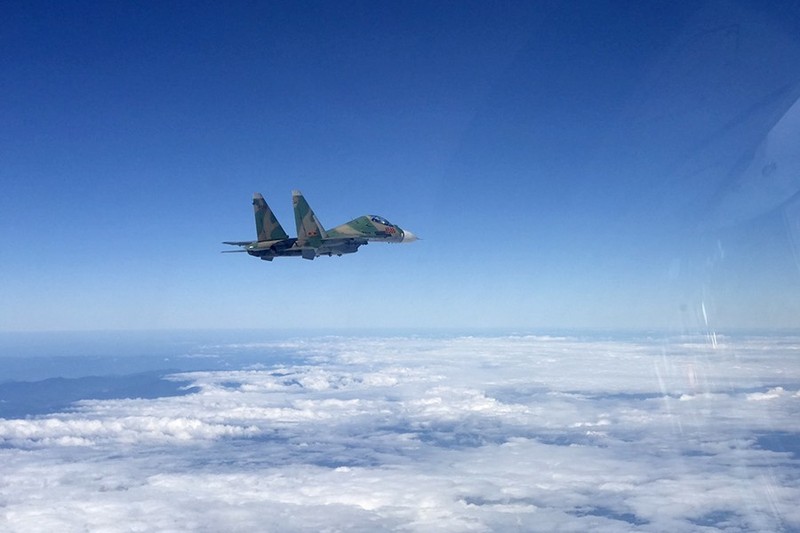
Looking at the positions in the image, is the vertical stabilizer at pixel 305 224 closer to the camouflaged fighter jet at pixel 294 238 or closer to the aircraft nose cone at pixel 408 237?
the camouflaged fighter jet at pixel 294 238

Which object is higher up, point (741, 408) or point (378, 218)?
point (378, 218)

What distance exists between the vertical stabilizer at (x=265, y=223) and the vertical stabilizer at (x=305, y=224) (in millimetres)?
436

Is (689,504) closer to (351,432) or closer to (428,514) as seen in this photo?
(428,514)

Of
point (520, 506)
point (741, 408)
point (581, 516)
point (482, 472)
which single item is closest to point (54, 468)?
point (482, 472)

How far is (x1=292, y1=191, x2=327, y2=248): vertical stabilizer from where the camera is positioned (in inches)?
477

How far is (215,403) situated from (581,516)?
85287 mm

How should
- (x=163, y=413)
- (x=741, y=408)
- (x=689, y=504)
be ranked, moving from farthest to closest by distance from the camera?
(x=163, y=413)
(x=741, y=408)
(x=689, y=504)

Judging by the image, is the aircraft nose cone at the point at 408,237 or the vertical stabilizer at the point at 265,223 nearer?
the vertical stabilizer at the point at 265,223

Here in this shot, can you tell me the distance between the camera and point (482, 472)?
57594 millimetres

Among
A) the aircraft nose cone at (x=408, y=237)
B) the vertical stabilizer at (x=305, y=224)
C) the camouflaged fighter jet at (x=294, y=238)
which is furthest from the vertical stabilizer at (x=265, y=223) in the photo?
the aircraft nose cone at (x=408, y=237)

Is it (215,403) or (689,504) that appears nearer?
(689,504)

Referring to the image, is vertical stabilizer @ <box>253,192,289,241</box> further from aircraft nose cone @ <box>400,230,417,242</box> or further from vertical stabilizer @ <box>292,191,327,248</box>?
aircraft nose cone @ <box>400,230,417,242</box>

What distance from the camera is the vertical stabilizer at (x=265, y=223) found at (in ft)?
39.3

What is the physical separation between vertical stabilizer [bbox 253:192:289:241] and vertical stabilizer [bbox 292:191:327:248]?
0.44m
